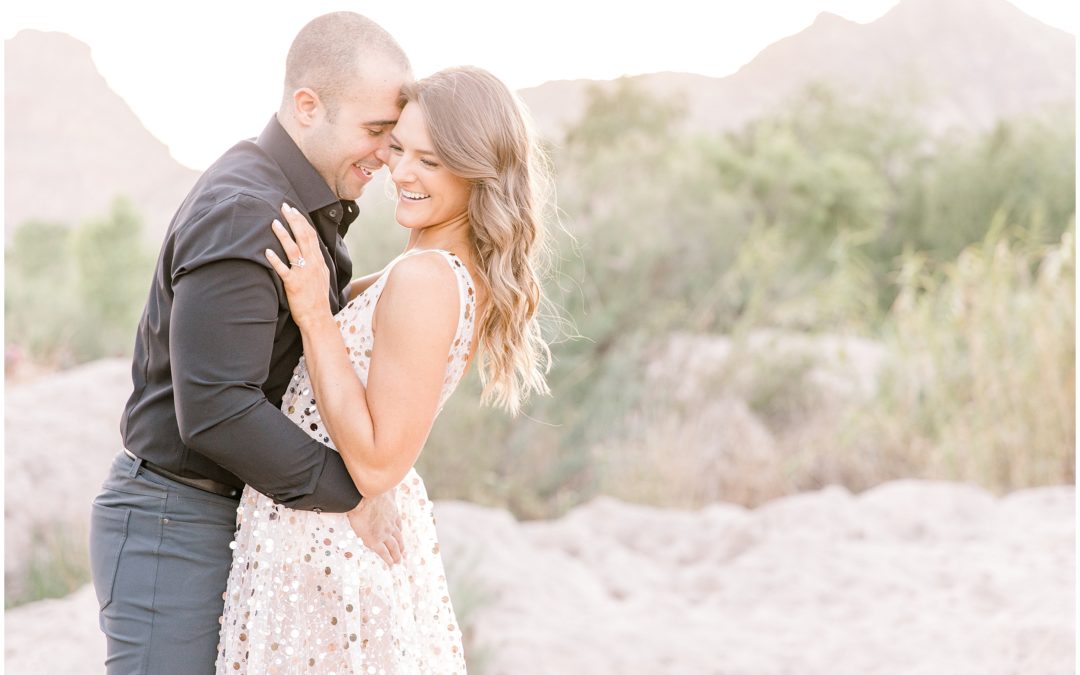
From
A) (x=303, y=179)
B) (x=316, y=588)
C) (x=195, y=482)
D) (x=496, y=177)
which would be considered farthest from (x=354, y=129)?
(x=316, y=588)

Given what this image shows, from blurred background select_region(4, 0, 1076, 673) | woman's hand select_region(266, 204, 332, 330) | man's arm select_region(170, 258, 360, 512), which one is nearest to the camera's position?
man's arm select_region(170, 258, 360, 512)

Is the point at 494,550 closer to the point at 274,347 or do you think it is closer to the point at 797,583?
the point at 797,583

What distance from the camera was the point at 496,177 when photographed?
2.29 meters

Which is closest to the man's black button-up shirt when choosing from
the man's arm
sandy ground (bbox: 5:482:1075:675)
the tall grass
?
the man's arm

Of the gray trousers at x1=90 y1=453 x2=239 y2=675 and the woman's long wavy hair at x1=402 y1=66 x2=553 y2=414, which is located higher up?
the woman's long wavy hair at x1=402 y1=66 x2=553 y2=414

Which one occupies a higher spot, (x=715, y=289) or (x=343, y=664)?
(x=343, y=664)

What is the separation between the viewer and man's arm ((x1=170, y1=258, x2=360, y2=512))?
1.91 m

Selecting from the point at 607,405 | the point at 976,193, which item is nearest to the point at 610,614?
the point at 607,405

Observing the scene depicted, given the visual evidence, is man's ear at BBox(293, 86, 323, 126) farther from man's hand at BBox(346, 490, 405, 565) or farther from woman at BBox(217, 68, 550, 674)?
man's hand at BBox(346, 490, 405, 565)

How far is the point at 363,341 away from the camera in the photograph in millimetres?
2180

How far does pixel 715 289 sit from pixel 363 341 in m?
7.55

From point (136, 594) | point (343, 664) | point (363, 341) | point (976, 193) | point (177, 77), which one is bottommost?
point (976, 193)

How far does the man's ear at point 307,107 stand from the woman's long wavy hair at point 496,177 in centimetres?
19

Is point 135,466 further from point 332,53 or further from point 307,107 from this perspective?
point 332,53
